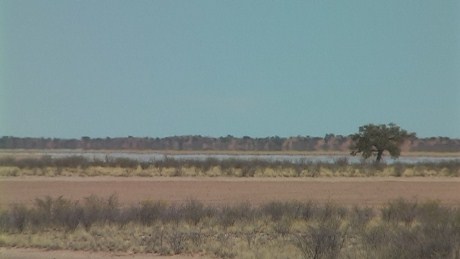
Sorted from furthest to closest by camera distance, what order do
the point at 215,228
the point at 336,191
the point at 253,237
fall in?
1. the point at 336,191
2. the point at 215,228
3. the point at 253,237

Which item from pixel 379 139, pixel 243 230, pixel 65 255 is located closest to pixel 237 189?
pixel 243 230

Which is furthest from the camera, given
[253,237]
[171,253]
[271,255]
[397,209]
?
[397,209]

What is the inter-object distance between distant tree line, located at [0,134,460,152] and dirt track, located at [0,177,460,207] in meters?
103

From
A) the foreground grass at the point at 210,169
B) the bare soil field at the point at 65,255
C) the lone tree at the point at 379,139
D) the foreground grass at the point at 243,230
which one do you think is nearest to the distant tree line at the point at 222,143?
the lone tree at the point at 379,139

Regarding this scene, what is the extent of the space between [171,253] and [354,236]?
4.91 m

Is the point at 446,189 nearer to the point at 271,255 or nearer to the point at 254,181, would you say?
the point at 254,181

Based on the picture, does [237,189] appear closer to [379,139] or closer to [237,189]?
[237,189]

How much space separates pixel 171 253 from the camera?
1795cm

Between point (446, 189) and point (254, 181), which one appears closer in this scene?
point (446, 189)

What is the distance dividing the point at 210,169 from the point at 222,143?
385ft

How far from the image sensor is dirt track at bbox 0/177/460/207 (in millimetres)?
33406

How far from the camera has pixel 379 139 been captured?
203 feet

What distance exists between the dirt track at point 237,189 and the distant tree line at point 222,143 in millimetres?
102818

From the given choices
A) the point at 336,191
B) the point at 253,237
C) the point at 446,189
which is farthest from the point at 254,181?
the point at 253,237
